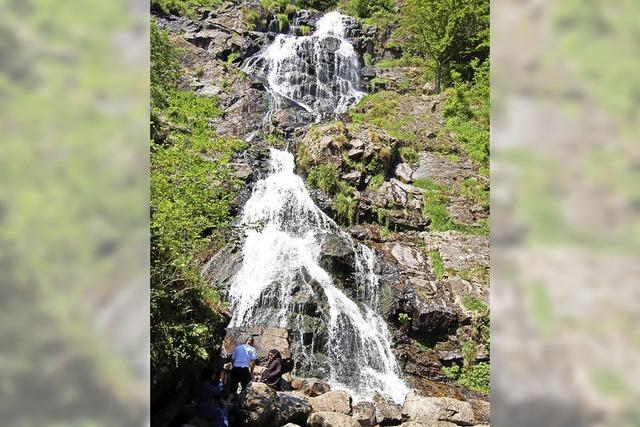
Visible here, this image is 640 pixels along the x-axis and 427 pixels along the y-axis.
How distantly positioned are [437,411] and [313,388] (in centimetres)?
258

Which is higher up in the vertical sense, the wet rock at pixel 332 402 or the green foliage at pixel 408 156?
the green foliage at pixel 408 156

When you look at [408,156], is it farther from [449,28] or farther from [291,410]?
[291,410]

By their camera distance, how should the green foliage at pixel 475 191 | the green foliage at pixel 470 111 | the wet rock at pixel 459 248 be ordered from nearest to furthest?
the wet rock at pixel 459 248 < the green foliage at pixel 475 191 < the green foliage at pixel 470 111

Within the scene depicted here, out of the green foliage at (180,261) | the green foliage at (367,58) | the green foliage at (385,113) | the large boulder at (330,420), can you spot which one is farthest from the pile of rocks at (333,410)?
the green foliage at (367,58)

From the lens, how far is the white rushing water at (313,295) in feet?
43.9

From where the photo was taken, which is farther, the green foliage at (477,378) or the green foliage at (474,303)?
the green foliage at (474,303)

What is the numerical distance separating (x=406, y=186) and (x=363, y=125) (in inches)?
152

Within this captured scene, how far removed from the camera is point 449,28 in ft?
83.4

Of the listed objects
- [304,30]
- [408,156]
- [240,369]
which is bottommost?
[240,369]

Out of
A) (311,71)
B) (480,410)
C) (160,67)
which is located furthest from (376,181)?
(311,71)
